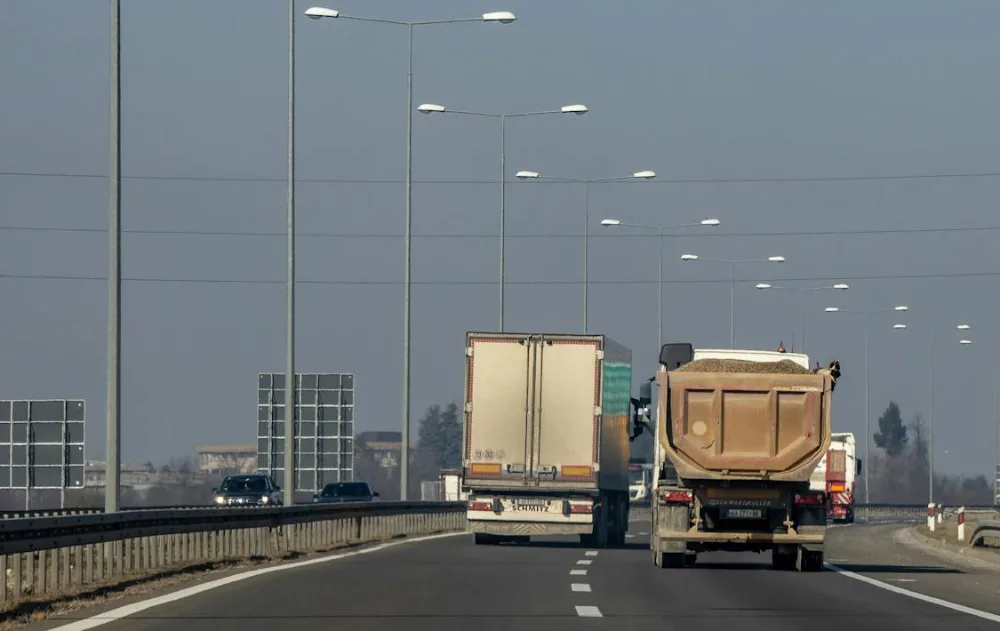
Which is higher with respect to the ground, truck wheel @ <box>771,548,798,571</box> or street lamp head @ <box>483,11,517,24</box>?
street lamp head @ <box>483,11,517,24</box>

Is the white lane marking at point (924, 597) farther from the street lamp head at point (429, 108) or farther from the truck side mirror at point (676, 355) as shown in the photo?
the street lamp head at point (429, 108)

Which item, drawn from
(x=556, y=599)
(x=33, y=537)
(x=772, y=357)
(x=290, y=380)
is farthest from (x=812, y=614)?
(x=290, y=380)

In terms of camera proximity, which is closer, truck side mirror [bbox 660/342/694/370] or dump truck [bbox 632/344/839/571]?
dump truck [bbox 632/344/839/571]

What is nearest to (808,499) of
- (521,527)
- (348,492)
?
(521,527)

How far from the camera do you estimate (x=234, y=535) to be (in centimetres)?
2812

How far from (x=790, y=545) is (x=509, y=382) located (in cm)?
902

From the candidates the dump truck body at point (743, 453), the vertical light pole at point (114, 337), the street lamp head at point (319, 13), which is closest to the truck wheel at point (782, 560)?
the dump truck body at point (743, 453)

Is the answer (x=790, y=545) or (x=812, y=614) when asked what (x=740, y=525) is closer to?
(x=790, y=545)

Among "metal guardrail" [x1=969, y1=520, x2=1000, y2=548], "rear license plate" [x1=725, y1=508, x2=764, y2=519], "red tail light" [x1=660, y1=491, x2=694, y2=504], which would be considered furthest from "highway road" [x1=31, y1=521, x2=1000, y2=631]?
"metal guardrail" [x1=969, y1=520, x2=1000, y2=548]

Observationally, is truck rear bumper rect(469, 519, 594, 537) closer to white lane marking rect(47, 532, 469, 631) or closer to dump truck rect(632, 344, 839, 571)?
white lane marking rect(47, 532, 469, 631)

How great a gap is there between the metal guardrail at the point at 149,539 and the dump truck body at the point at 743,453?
19.4ft

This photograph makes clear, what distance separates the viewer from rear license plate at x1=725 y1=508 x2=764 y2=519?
26.0 metres

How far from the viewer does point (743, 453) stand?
25.9 meters

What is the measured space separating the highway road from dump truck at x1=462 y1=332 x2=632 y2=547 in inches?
181
